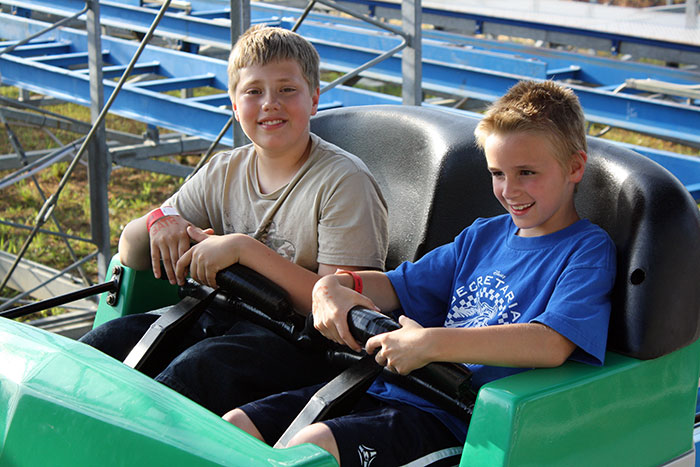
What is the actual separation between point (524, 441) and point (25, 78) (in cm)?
387

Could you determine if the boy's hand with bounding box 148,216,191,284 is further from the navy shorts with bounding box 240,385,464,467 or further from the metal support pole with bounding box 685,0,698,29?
the metal support pole with bounding box 685,0,698,29

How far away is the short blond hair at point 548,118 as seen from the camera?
55.9 inches

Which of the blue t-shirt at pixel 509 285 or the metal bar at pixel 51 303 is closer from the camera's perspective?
the blue t-shirt at pixel 509 285

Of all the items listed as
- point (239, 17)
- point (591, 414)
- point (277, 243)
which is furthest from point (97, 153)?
point (591, 414)

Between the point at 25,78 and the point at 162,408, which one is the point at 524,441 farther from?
the point at 25,78

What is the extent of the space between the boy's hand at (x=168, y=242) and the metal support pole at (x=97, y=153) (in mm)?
1831

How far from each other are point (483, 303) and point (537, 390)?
261 millimetres

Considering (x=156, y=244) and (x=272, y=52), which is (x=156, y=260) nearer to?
(x=156, y=244)

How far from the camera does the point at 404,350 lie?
4.09ft

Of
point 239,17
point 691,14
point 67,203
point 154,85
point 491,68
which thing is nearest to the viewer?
point 239,17

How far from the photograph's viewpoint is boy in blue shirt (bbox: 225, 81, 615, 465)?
129 cm

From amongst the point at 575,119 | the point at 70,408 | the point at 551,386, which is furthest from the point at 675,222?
the point at 70,408

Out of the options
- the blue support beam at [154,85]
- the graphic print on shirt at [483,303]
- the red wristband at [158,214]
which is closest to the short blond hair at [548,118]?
the graphic print on shirt at [483,303]

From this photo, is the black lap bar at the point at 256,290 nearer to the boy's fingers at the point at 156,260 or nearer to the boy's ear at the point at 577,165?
the boy's fingers at the point at 156,260
